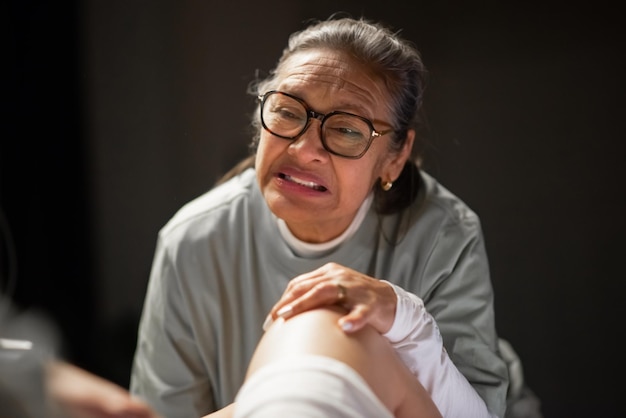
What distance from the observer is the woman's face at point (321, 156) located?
892mm

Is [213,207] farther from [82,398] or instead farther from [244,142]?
[82,398]

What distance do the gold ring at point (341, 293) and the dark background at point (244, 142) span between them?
286 millimetres

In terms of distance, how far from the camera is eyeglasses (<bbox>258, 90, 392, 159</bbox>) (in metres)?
0.89

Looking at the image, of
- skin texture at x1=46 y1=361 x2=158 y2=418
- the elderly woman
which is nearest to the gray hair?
the elderly woman

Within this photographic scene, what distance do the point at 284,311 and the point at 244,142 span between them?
1.02 ft

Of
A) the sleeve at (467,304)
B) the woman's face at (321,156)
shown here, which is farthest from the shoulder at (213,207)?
the sleeve at (467,304)

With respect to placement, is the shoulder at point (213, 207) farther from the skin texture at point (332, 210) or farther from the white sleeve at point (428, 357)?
the white sleeve at point (428, 357)

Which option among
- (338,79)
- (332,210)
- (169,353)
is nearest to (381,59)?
(338,79)

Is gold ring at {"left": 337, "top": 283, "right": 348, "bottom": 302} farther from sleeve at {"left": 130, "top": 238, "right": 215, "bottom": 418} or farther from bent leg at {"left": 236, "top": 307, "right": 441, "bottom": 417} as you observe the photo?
sleeve at {"left": 130, "top": 238, "right": 215, "bottom": 418}

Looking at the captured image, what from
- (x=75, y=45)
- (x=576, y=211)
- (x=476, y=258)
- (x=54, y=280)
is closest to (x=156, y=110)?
(x=75, y=45)

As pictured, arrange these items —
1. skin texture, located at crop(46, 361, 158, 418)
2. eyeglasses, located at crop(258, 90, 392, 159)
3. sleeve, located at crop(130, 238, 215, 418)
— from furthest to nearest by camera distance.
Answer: sleeve, located at crop(130, 238, 215, 418) → eyeglasses, located at crop(258, 90, 392, 159) → skin texture, located at crop(46, 361, 158, 418)

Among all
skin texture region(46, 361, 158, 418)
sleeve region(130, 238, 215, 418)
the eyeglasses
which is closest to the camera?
skin texture region(46, 361, 158, 418)

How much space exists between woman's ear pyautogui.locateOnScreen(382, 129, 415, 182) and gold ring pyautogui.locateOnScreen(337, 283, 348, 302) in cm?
23

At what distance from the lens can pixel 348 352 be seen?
72cm
